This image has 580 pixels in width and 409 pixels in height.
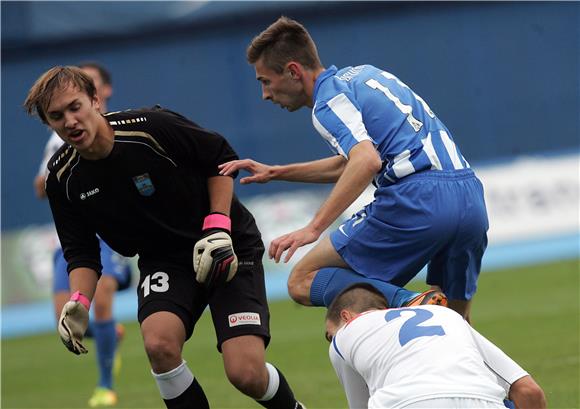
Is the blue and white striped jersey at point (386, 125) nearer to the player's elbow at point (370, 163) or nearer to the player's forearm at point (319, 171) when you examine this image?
the player's elbow at point (370, 163)

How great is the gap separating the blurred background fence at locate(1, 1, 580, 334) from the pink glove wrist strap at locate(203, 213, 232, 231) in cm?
1236

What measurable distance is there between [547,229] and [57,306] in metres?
9.81

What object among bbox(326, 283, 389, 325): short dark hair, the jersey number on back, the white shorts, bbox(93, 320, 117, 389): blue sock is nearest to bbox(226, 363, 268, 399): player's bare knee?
bbox(326, 283, 389, 325): short dark hair

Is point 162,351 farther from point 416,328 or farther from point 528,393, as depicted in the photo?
point 528,393

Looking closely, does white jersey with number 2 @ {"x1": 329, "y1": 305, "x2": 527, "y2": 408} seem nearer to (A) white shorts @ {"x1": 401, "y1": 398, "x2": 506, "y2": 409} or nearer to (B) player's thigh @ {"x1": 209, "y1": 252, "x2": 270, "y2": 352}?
(A) white shorts @ {"x1": 401, "y1": 398, "x2": 506, "y2": 409}

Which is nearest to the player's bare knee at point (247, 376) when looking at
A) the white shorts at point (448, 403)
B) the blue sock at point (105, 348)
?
the white shorts at point (448, 403)

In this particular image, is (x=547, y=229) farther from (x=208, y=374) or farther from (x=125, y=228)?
(x=125, y=228)

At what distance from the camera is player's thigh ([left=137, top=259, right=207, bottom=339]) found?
18.4 feet

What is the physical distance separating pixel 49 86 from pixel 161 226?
93 cm

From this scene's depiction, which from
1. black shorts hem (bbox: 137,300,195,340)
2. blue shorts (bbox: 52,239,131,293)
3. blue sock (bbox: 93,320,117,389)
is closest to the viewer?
black shorts hem (bbox: 137,300,195,340)

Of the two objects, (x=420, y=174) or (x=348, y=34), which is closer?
(x=420, y=174)

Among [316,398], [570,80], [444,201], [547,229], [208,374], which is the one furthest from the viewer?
[570,80]

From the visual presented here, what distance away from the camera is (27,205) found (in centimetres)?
1844

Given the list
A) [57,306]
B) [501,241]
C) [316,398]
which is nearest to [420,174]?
[316,398]
